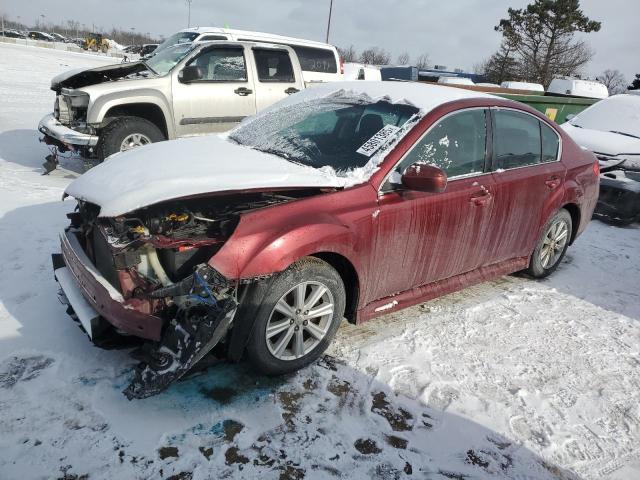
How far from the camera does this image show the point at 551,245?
4746mm

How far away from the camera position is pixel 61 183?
21.1ft

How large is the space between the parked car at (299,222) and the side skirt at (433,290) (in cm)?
2

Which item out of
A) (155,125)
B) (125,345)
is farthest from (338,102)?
(155,125)

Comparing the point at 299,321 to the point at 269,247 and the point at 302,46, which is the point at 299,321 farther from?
the point at 302,46

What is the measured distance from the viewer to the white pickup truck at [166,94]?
6523 millimetres

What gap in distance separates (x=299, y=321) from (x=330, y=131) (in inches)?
57.9

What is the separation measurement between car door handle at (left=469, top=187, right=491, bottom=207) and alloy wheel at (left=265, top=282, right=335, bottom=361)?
4.50 ft

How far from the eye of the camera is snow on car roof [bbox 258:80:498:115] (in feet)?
11.6

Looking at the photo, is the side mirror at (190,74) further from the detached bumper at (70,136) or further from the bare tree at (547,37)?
the bare tree at (547,37)

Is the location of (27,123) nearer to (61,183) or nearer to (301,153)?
(61,183)

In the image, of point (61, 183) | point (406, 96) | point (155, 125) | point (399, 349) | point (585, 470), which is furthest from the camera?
point (155, 125)

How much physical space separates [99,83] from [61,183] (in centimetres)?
150

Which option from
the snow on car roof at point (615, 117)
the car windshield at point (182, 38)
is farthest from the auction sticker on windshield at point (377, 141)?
the car windshield at point (182, 38)

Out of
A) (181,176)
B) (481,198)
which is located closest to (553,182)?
(481,198)
